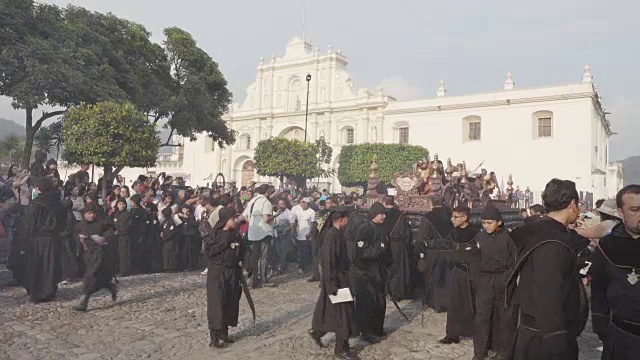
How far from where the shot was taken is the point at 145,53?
2364 cm

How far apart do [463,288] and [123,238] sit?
718 cm

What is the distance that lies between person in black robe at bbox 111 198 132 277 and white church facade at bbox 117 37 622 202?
1309 inches

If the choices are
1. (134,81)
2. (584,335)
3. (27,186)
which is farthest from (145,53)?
(584,335)

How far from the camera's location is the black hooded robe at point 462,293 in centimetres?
586

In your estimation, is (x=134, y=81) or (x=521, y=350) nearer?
(x=521, y=350)

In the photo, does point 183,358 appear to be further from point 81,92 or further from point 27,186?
point 81,92

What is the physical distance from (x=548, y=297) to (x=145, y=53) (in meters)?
23.7

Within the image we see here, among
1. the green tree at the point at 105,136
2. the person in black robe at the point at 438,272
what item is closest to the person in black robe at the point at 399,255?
the person in black robe at the point at 438,272

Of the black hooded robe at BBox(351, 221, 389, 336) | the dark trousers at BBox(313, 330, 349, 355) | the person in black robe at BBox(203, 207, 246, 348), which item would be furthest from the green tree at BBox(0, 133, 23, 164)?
the dark trousers at BBox(313, 330, 349, 355)

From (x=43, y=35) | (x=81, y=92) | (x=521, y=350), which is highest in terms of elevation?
(x=43, y=35)

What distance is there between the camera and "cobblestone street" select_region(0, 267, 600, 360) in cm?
556

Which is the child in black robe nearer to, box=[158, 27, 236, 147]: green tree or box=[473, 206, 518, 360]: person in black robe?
box=[473, 206, 518, 360]: person in black robe

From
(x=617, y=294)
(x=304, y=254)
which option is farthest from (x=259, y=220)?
(x=617, y=294)

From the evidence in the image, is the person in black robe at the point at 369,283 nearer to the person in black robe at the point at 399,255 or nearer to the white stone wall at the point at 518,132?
the person in black robe at the point at 399,255
